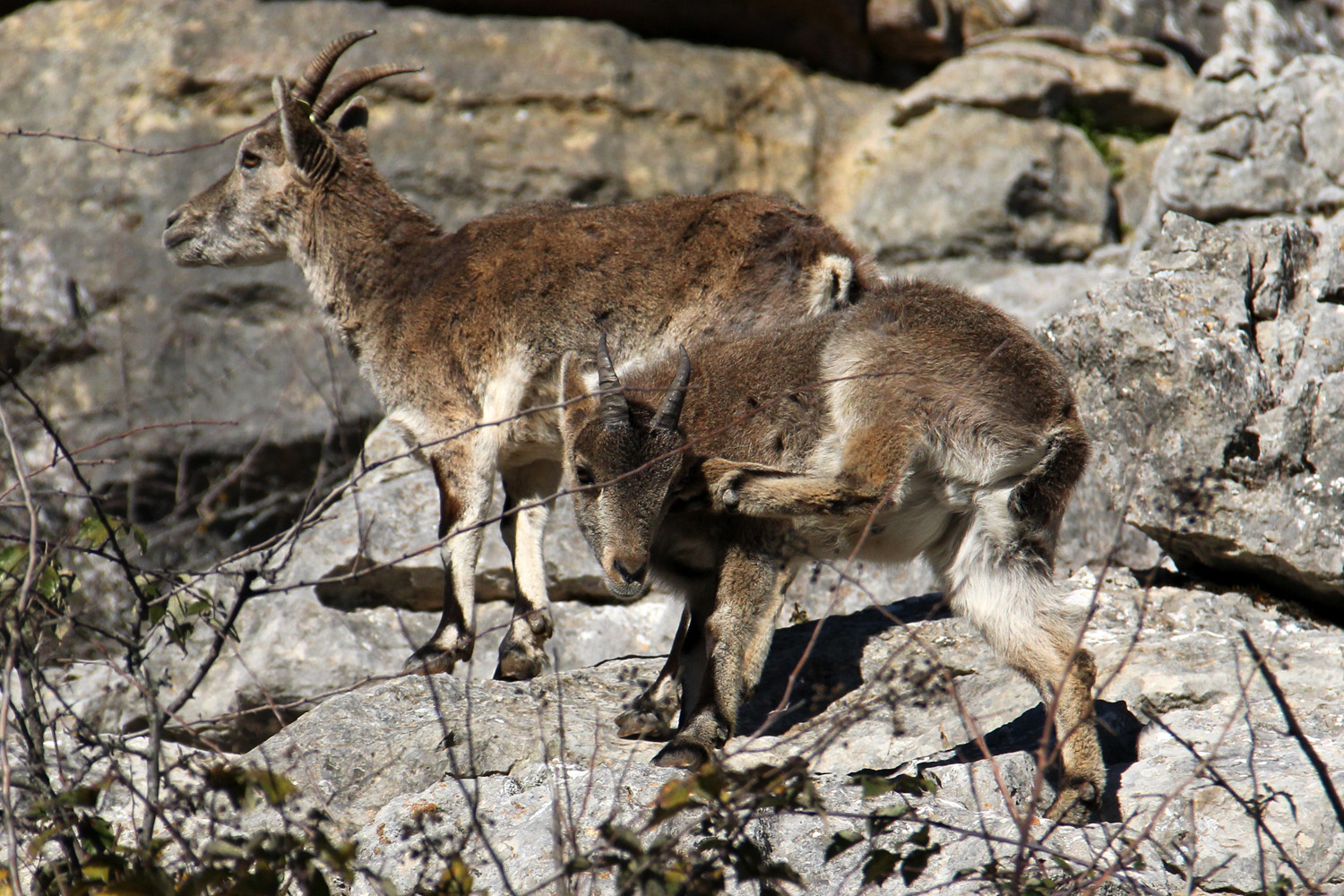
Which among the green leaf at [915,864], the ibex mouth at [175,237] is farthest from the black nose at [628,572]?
the ibex mouth at [175,237]

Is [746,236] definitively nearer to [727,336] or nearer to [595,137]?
[727,336]

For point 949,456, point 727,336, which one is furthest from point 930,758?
point 727,336

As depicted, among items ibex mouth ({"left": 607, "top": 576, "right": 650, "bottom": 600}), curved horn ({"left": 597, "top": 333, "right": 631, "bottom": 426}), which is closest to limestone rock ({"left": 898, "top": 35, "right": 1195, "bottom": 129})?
curved horn ({"left": 597, "top": 333, "right": 631, "bottom": 426})

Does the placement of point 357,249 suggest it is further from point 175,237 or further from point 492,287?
point 175,237

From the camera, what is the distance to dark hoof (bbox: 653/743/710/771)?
457 cm

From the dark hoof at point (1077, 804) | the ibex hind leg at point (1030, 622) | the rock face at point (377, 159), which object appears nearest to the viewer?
the dark hoof at point (1077, 804)

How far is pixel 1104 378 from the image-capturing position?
6211 mm

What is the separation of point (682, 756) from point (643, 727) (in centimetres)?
63

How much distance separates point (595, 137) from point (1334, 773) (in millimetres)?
8192

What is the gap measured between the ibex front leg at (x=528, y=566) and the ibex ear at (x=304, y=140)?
1.99m

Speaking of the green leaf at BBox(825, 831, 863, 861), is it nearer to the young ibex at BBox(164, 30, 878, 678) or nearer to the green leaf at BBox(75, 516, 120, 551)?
the green leaf at BBox(75, 516, 120, 551)

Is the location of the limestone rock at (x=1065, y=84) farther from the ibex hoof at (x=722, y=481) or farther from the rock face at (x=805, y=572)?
the ibex hoof at (x=722, y=481)

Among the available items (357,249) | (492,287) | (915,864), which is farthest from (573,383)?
(915,864)

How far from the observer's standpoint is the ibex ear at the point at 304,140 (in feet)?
22.0
